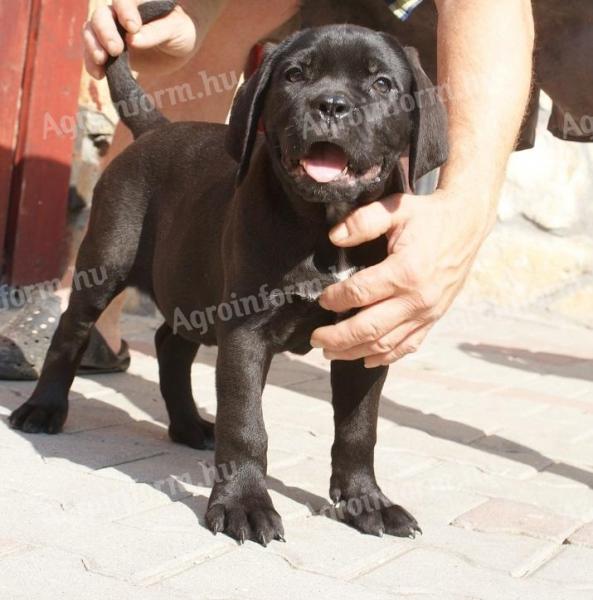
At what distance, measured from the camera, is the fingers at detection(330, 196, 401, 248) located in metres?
2.48

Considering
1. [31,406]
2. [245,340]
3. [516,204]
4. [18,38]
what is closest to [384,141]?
[245,340]

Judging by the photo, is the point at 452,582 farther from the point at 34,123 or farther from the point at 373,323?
the point at 34,123

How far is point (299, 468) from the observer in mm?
3342

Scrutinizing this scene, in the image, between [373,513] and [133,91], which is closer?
[373,513]

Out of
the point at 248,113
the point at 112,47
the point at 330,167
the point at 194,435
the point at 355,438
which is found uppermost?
the point at 112,47

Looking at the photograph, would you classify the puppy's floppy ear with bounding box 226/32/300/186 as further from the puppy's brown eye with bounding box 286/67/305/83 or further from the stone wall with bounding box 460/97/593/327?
the stone wall with bounding box 460/97/593/327

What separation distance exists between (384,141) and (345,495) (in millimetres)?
921

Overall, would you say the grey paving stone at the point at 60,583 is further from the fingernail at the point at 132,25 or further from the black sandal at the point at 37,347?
the black sandal at the point at 37,347

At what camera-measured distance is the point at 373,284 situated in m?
2.41

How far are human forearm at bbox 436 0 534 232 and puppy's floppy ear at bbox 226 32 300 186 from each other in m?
0.41


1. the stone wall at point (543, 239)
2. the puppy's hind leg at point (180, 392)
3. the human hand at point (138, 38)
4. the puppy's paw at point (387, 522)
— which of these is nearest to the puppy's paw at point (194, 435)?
the puppy's hind leg at point (180, 392)

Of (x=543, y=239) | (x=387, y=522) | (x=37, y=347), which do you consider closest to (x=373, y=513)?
(x=387, y=522)

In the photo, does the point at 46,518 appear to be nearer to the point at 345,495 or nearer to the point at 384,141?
the point at 345,495

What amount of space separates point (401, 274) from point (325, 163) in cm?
39
